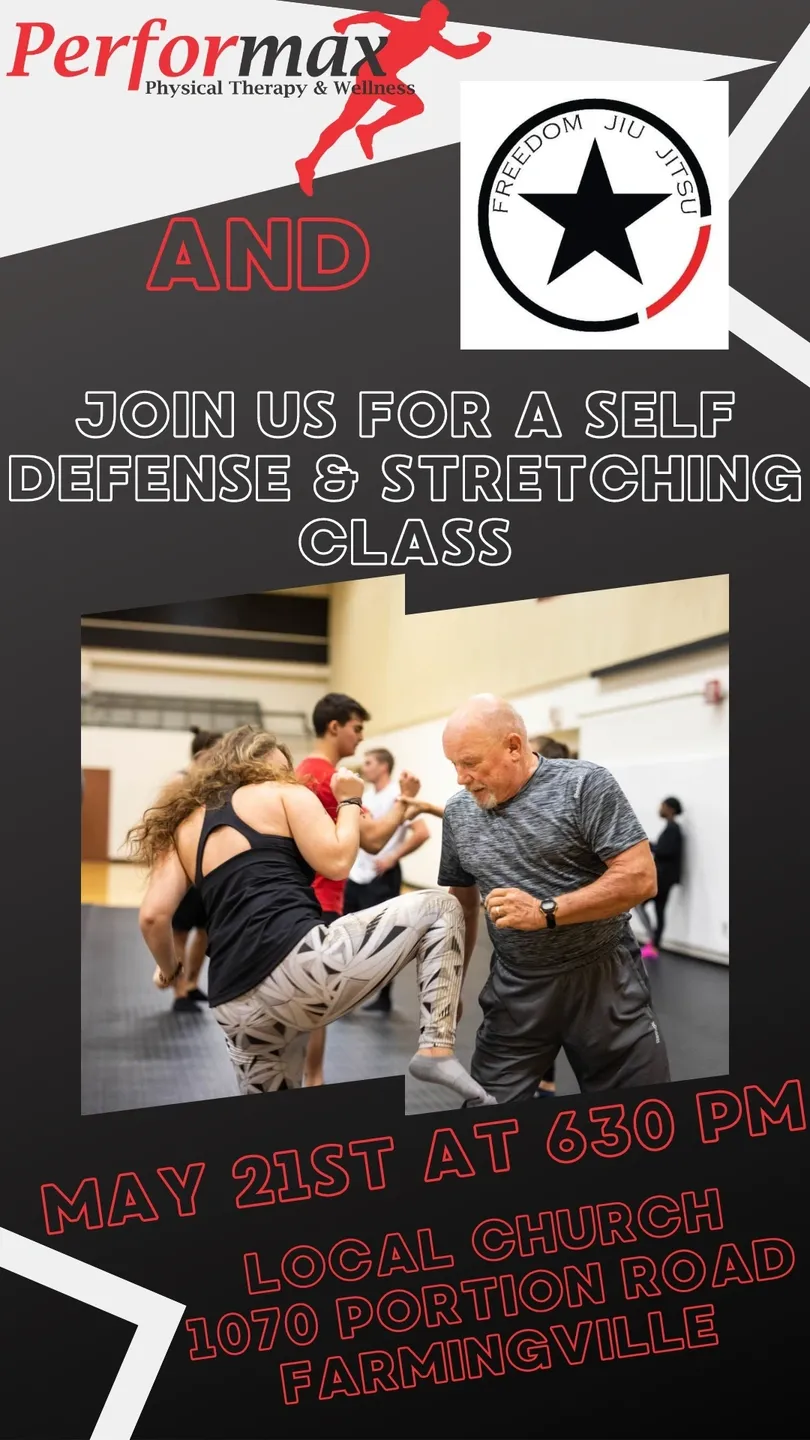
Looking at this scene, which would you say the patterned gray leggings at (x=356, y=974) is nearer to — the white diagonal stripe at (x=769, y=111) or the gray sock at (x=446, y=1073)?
the gray sock at (x=446, y=1073)

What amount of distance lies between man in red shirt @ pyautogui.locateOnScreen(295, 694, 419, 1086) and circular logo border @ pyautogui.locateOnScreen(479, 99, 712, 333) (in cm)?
96

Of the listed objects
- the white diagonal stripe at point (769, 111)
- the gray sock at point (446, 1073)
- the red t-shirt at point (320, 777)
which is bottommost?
the gray sock at point (446, 1073)

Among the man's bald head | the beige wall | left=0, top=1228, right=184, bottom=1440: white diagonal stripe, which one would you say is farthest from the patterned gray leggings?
left=0, top=1228, right=184, bottom=1440: white diagonal stripe

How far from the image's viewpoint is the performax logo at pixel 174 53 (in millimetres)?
2242

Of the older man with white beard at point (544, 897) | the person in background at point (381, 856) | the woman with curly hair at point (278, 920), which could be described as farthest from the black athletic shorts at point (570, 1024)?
the person in background at point (381, 856)

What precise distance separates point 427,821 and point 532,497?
29.3 inches

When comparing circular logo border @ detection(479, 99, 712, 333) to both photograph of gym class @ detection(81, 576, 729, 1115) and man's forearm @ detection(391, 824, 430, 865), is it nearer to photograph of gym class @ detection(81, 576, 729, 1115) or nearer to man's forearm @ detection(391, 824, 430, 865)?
photograph of gym class @ detection(81, 576, 729, 1115)

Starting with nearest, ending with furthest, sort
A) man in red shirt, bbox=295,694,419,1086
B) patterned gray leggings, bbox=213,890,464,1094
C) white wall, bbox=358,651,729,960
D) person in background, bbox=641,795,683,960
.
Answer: patterned gray leggings, bbox=213,890,464,1094, man in red shirt, bbox=295,694,419,1086, white wall, bbox=358,651,729,960, person in background, bbox=641,795,683,960

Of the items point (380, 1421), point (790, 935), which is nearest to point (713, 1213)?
point (790, 935)

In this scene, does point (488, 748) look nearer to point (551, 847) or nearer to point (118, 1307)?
point (551, 847)

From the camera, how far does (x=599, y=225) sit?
2.31 metres

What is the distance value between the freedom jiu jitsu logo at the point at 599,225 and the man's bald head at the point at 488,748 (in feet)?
2.67

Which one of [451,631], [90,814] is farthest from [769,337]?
[90,814]

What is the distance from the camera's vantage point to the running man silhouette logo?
7.44 feet
